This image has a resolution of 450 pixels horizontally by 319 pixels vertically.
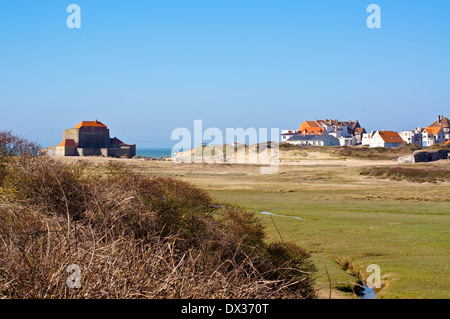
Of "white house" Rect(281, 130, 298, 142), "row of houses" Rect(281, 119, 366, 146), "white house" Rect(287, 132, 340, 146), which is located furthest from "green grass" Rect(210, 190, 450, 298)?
"white house" Rect(281, 130, 298, 142)

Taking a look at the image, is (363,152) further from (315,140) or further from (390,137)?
(315,140)

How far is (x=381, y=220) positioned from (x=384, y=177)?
33.2m

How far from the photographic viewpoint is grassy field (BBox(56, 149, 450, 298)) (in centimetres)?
1778

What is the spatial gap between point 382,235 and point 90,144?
9129cm

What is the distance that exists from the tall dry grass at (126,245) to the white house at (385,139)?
107108 millimetres

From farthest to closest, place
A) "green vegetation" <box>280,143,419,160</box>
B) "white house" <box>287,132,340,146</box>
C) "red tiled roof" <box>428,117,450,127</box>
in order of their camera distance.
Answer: "red tiled roof" <box>428,117,450,127</box> → "white house" <box>287,132,340,146</box> → "green vegetation" <box>280,143,419,160</box>

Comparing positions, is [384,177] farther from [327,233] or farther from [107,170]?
[107,170]

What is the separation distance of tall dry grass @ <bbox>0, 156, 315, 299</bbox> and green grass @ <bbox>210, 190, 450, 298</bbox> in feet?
7.85

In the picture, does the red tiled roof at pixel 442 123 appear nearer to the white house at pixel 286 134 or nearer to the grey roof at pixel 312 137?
the grey roof at pixel 312 137

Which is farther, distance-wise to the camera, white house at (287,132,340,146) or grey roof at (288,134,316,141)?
grey roof at (288,134,316,141)

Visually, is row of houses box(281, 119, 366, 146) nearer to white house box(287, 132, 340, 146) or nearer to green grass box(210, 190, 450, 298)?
white house box(287, 132, 340, 146)

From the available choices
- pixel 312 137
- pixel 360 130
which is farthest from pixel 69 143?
pixel 360 130

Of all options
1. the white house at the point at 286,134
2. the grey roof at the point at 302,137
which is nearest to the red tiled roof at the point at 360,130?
the white house at the point at 286,134
